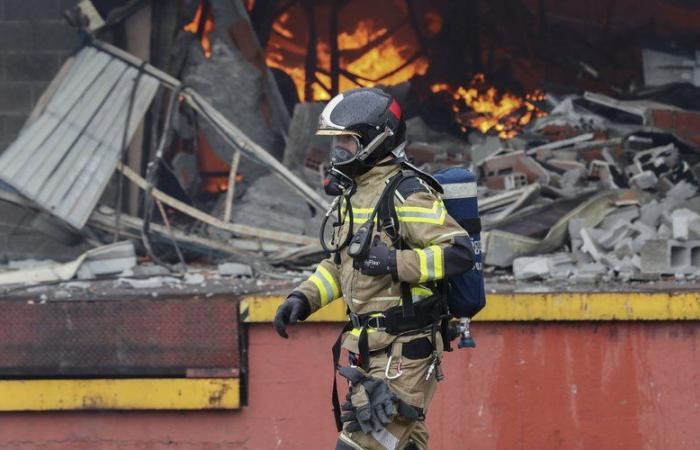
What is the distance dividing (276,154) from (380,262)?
14.2 ft

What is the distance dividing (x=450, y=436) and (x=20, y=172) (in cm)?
305

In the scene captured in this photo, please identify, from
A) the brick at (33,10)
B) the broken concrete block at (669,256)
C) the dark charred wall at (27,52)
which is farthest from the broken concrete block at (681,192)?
the brick at (33,10)

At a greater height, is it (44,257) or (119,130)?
(119,130)

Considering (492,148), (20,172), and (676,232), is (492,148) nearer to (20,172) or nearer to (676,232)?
(676,232)

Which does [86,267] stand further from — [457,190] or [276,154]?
[457,190]

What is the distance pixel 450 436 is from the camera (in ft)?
19.8

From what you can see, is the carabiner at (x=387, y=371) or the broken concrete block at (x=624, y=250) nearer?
the carabiner at (x=387, y=371)

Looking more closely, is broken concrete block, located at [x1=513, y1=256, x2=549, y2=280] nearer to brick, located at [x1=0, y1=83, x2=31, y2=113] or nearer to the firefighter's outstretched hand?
the firefighter's outstretched hand

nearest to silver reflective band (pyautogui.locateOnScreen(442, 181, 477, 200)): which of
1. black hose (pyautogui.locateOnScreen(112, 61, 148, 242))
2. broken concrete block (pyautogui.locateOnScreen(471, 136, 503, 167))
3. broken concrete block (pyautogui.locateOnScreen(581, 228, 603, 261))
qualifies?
broken concrete block (pyautogui.locateOnScreen(581, 228, 603, 261))

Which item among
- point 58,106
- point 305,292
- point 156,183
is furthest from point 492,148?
point 305,292

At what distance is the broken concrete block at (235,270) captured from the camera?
7.04 meters

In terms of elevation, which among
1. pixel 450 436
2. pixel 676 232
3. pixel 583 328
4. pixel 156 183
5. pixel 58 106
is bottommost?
pixel 450 436

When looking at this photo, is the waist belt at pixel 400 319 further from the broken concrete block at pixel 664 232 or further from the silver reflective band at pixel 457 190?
the broken concrete block at pixel 664 232

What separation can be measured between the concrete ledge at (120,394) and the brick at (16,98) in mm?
2685
